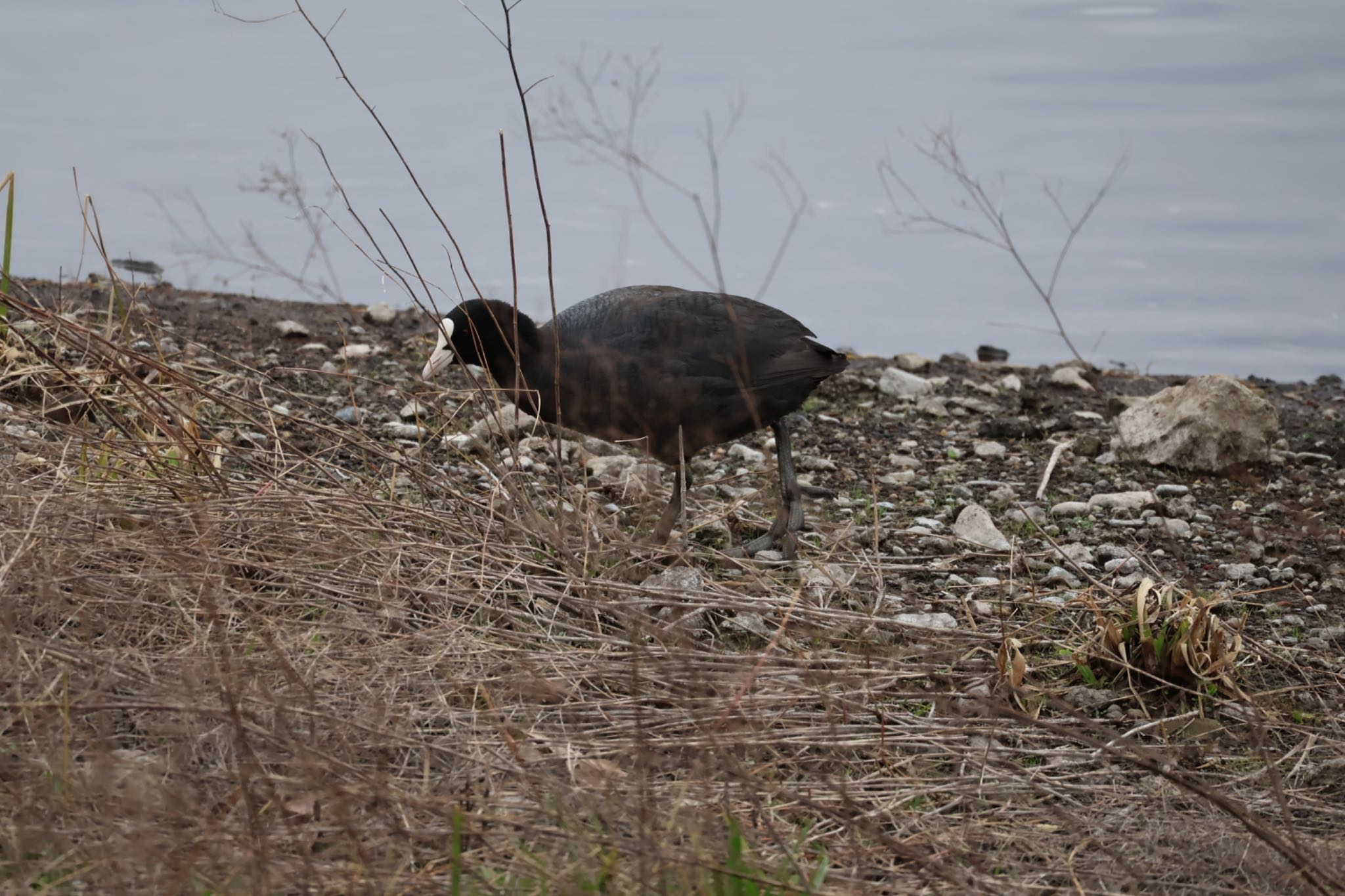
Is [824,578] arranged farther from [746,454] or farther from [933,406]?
[933,406]

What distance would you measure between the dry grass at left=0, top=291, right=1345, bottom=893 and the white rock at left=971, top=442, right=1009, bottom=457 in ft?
6.67

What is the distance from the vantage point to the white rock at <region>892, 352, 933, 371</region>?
7746 mm

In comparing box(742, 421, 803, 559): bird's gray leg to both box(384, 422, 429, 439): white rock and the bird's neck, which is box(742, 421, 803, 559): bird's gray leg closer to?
the bird's neck

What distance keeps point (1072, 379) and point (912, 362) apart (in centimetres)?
100

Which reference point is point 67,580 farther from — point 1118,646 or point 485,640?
point 1118,646

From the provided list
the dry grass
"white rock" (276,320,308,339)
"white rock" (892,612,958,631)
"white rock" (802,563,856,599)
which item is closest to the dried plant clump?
the dry grass

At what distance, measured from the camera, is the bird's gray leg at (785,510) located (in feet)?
14.8

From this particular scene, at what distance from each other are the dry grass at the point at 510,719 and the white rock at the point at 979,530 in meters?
0.56

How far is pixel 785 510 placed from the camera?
4.24 metres

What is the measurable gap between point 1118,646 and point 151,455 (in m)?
2.82

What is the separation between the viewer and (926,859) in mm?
2148

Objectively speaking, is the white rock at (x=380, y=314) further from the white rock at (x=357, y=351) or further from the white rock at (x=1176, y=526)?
the white rock at (x=1176, y=526)

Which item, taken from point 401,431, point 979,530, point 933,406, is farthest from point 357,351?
point 979,530

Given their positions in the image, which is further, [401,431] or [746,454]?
[746,454]
